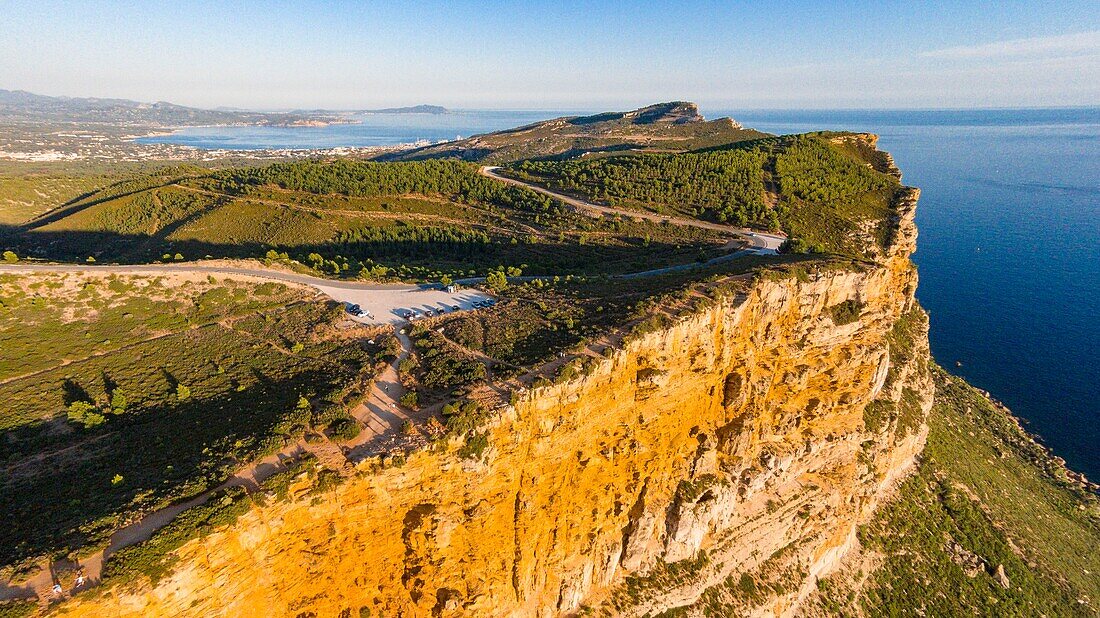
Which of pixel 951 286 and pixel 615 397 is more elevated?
pixel 615 397

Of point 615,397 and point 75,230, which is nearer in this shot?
point 615,397

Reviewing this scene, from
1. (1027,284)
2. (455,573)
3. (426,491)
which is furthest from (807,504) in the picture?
(1027,284)

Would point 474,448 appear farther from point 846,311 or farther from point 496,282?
point 846,311

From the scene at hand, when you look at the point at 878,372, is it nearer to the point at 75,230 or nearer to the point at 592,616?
the point at 592,616

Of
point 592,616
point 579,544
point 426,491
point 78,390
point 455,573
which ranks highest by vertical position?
point 78,390

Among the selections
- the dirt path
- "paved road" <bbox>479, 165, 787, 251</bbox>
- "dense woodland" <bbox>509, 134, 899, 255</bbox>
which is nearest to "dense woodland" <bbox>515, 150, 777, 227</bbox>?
"dense woodland" <bbox>509, 134, 899, 255</bbox>

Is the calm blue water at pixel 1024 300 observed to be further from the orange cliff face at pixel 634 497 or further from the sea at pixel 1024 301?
the orange cliff face at pixel 634 497

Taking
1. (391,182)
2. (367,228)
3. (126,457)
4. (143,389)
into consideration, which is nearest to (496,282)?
(143,389)

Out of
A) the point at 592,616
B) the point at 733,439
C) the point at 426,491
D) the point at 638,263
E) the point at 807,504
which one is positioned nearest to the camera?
the point at 426,491
